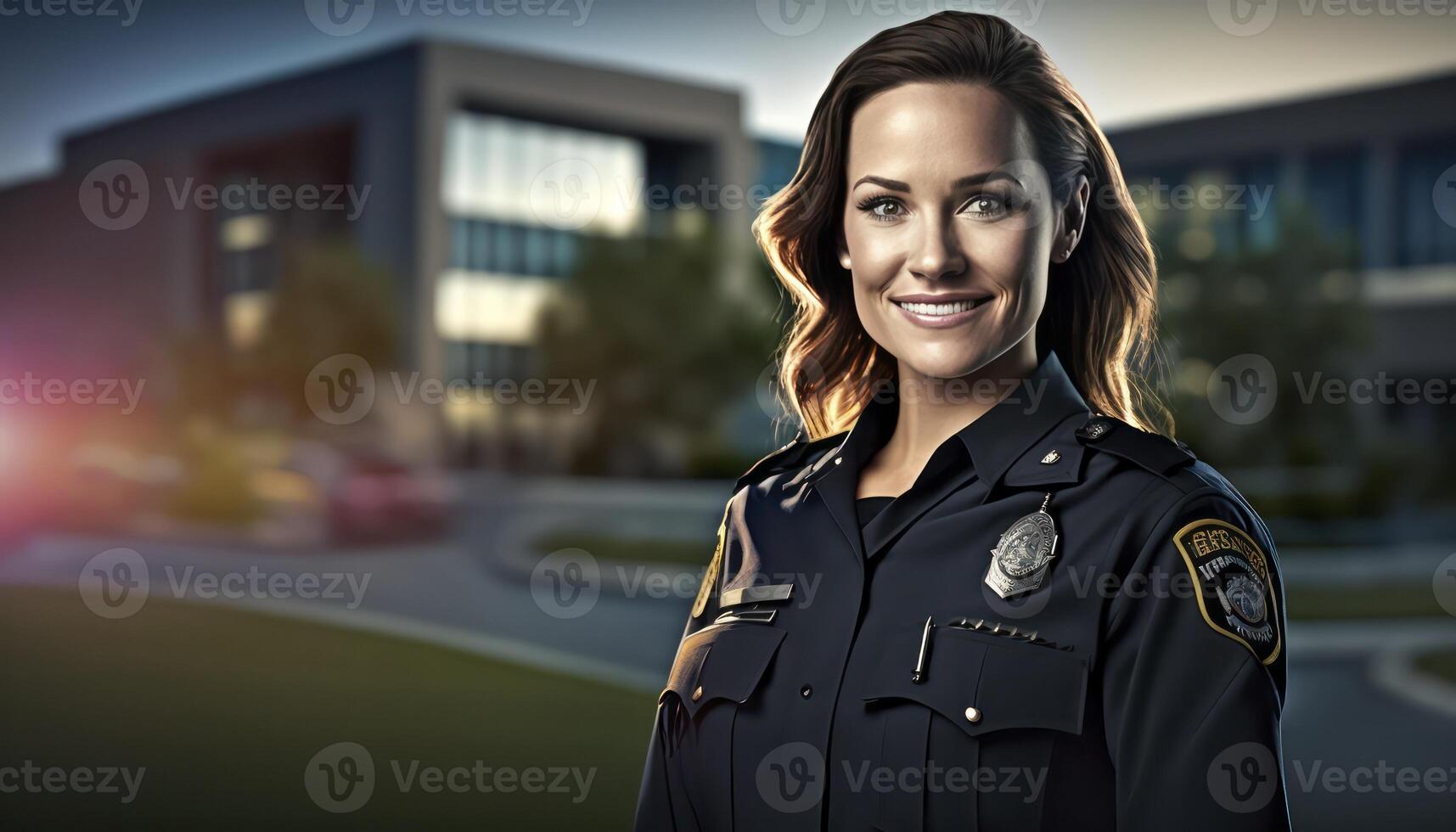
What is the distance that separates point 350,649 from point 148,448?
71.4 ft

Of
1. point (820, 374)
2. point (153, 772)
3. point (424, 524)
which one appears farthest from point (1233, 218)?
point (820, 374)

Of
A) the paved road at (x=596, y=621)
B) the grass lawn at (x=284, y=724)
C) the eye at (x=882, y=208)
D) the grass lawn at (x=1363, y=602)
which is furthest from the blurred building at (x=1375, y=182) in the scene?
the eye at (x=882, y=208)

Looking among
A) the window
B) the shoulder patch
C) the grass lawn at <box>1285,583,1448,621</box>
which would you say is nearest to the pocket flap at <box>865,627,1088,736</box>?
the shoulder patch

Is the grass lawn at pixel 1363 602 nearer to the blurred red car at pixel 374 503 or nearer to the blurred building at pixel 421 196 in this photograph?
the blurred red car at pixel 374 503

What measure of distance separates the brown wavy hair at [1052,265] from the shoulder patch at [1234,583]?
453 mm

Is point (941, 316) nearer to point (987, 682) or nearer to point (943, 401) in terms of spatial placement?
point (943, 401)

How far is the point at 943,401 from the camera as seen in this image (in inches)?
78.2

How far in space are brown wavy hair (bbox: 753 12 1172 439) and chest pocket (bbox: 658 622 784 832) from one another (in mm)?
514

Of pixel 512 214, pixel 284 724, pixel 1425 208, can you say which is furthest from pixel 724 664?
pixel 512 214

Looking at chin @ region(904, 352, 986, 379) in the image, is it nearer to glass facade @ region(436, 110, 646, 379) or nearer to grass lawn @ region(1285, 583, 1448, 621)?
grass lawn @ region(1285, 583, 1448, 621)

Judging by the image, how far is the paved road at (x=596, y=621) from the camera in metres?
6.48

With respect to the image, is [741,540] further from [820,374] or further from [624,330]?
[624,330]

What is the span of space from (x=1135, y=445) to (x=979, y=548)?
0.26 meters

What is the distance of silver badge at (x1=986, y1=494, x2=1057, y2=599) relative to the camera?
5.59ft
